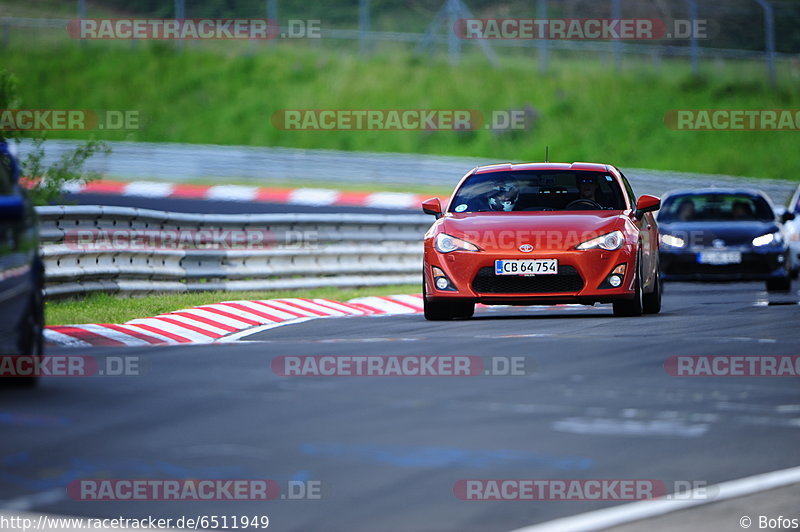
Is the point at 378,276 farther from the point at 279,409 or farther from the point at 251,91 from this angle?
the point at 251,91

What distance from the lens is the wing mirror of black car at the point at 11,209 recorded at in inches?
327

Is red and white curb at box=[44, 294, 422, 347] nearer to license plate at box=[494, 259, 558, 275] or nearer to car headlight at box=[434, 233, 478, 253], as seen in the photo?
car headlight at box=[434, 233, 478, 253]

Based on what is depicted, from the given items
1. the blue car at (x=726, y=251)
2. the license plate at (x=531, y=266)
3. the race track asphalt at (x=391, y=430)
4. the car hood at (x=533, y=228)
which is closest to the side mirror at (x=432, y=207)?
the car hood at (x=533, y=228)

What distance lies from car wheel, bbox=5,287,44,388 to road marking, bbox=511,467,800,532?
3873 millimetres

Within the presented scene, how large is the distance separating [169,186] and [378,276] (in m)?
16.3

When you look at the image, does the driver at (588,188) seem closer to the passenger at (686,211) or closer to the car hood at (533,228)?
the car hood at (533,228)

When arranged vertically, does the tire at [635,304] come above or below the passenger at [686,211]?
below

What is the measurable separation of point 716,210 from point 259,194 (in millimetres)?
16836

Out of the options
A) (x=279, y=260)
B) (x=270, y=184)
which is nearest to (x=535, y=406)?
(x=279, y=260)

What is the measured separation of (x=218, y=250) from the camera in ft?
60.4

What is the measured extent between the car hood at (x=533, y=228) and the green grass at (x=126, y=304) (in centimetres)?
318

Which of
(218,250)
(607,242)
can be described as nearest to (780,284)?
(607,242)

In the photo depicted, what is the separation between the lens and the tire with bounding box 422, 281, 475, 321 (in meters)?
14.5

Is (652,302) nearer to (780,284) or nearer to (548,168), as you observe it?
(548,168)
